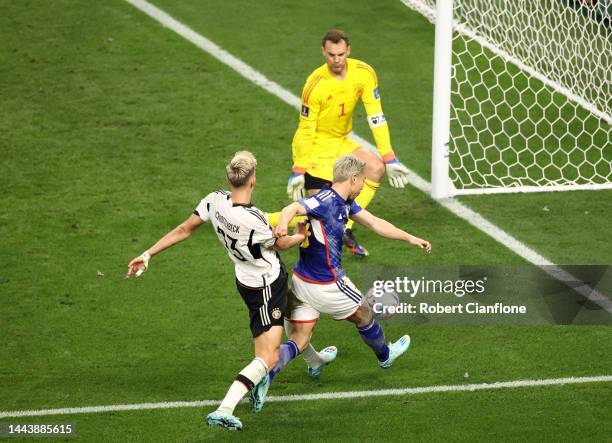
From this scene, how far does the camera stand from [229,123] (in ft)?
45.1

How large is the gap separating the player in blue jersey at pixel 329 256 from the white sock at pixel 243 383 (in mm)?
165

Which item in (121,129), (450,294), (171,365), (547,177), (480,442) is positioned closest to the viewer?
(480,442)

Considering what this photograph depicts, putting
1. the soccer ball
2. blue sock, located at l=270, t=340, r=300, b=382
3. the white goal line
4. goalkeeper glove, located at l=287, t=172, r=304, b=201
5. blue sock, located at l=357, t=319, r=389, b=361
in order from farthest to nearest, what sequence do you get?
the white goal line
goalkeeper glove, located at l=287, t=172, r=304, b=201
the soccer ball
blue sock, located at l=357, t=319, r=389, b=361
blue sock, located at l=270, t=340, r=300, b=382

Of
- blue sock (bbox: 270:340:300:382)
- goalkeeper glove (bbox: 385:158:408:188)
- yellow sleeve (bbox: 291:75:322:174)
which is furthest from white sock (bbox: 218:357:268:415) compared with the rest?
goalkeeper glove (bbox: 385:158:408:188)

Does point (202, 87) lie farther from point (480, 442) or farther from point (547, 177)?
point (480, 442)

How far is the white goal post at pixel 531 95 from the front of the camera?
41.8 feet

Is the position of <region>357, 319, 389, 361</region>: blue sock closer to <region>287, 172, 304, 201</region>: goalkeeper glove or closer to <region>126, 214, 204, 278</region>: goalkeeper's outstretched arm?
<region>126, 214, 204, 278</region>: goalkeeper's outstretched arm

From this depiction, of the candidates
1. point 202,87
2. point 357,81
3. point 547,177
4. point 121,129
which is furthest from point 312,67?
point 357,81

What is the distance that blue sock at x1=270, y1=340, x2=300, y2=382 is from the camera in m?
8.18

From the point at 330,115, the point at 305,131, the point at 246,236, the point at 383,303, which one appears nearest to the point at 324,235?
the point at 246,236

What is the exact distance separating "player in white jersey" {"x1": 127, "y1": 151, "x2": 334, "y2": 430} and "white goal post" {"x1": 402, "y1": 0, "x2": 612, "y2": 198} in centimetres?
489

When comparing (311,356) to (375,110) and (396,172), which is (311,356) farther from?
(375,110)

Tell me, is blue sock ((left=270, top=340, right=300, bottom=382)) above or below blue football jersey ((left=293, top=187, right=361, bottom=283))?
below

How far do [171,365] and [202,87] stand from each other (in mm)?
6149
